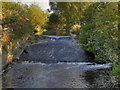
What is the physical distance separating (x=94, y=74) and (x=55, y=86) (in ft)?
7.41

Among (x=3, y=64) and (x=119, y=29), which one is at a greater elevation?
(x=119, y=29)

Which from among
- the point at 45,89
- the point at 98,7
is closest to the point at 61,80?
the point at 45,89

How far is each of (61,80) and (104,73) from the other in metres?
2.20

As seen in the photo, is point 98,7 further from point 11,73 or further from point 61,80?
point 11,73

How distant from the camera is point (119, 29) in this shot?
4383mm

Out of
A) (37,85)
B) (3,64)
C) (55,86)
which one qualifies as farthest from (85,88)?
(3,64)

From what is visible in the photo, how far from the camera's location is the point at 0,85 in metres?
5.35

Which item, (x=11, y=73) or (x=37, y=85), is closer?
(x=37, y=85)

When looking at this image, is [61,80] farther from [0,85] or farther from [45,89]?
[0,85]

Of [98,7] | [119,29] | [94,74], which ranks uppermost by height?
[98,7]

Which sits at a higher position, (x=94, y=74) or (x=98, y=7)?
(x=98, y=7)

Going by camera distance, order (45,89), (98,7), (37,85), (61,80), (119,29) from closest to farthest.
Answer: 1. (119,29)
2. (45,89)
3. (37,85)
4. (61,80)
5. (98,7)

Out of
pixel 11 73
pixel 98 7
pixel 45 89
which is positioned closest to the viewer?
pixel 45 89

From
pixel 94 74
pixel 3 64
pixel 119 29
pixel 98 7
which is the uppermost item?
pixel 98 7
